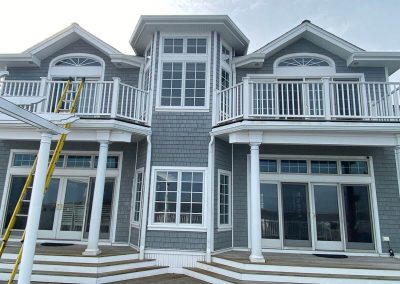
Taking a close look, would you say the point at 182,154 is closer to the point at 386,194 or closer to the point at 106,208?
the point at 106,208

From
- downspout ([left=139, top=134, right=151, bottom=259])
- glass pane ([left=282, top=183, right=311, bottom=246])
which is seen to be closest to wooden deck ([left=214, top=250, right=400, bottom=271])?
glass pane ([left=282, top=183, right=311, bottom=246])

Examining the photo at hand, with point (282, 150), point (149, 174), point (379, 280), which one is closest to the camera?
point (379, 280)

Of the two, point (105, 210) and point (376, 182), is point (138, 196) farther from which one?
point (376, 182)

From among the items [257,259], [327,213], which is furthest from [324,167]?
[257,259]

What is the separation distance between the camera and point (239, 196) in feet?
26.1

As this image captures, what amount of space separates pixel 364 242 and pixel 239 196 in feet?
11.8

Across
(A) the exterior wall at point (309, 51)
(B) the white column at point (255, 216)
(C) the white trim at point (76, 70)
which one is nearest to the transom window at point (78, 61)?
(C) the white trim at point (76, 70)

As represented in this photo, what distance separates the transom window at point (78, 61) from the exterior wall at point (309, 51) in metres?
4.83

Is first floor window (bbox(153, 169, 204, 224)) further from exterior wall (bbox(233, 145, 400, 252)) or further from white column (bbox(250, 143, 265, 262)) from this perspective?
white column (bbox(250, 143, 265, 262))

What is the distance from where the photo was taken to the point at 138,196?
25.7 ft

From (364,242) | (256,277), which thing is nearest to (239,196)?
(256,277)

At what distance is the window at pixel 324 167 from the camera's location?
26.3 feet

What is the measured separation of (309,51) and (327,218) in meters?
5.23

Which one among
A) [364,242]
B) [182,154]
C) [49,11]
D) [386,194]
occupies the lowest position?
[364,242]
